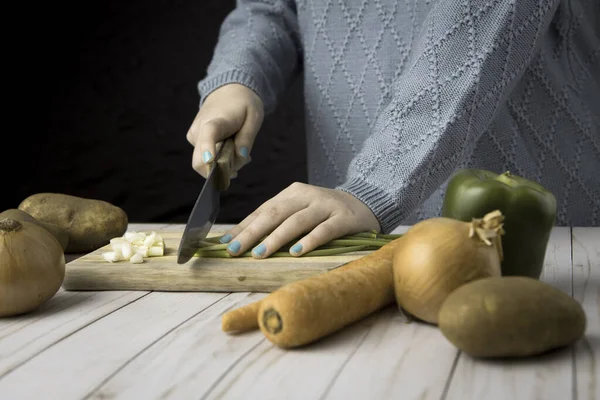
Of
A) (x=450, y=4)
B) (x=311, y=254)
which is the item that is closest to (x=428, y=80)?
(x=450, y=4)

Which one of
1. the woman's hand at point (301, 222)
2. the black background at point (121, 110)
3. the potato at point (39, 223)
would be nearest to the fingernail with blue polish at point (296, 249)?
the woman's hand at point (301, 222)

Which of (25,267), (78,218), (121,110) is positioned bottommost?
(121,110)

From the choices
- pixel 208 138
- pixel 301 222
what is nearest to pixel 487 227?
pixel 301 222

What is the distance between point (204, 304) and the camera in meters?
1.14

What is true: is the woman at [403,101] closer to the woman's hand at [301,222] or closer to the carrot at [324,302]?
the woman's hand at [301,222]

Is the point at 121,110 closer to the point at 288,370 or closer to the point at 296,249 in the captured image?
the point at 296,249

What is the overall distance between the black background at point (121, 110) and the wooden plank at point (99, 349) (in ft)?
5.64

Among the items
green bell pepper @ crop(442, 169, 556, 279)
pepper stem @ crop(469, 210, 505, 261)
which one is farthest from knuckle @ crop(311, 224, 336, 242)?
pepper stem @ crop(469, 210, 505, 261)

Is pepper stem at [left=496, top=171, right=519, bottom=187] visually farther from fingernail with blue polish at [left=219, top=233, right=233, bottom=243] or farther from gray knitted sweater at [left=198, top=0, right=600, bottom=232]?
fingernail with blue polish at [left=219, top=233, right=233, bottom=243]

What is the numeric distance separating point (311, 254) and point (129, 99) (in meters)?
1.75

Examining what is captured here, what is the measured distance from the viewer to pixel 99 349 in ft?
3.10

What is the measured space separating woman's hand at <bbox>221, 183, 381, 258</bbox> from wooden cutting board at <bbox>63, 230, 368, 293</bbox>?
28mm

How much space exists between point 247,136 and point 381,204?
344 mm

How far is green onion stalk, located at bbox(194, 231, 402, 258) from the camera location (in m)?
1.25
